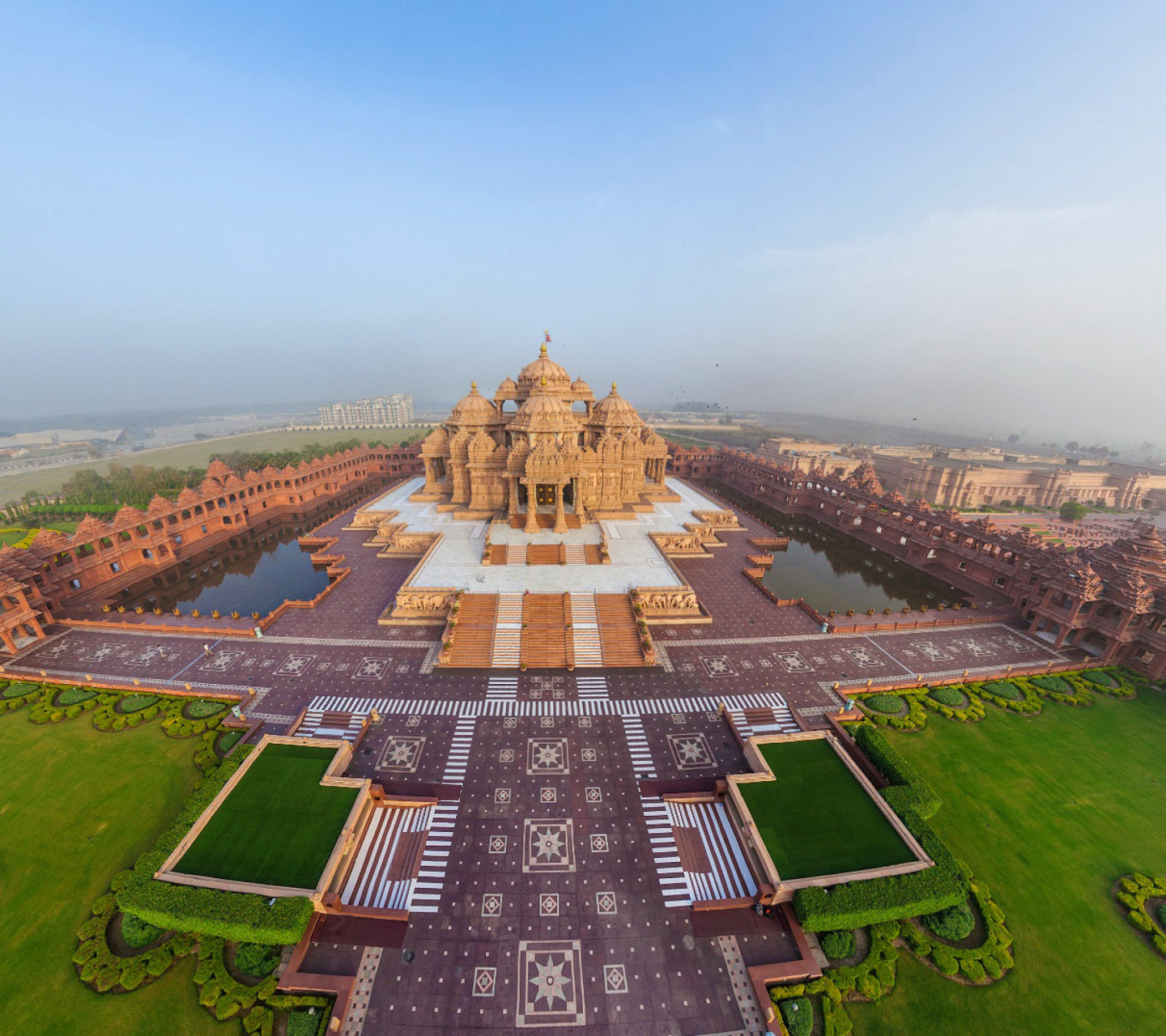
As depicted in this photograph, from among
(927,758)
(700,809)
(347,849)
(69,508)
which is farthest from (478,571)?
(69,508)

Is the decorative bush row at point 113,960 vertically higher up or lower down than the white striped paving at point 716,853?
lower down

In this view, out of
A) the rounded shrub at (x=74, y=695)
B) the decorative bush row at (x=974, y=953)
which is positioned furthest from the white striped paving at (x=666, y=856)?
the rounded shrub at (x=74, y=695)

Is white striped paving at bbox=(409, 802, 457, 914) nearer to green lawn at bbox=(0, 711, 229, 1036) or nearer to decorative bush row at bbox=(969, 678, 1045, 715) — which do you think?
green lawn at bbox=(0, 711, 229, 1036)

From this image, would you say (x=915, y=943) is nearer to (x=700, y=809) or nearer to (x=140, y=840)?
(x=700, y=809)

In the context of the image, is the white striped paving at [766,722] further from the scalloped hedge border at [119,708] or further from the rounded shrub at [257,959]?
the scalloped hedge border at [119,708]

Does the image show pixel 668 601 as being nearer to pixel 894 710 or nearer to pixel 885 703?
pixel 885 703

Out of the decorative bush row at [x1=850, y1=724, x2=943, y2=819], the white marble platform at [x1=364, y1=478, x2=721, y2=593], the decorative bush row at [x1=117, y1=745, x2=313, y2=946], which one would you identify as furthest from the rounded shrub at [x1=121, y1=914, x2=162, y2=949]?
the decorative bush row at [x1=850, y1=724, x2=943, y2=819]

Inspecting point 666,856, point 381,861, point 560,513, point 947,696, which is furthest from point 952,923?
point 560,513
